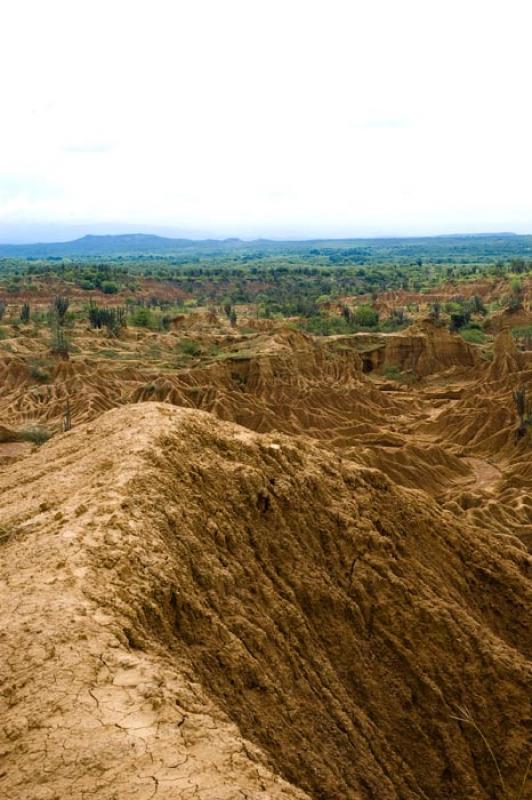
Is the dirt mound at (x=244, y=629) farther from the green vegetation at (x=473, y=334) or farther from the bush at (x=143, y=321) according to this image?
the bush at (x=143, y=321)

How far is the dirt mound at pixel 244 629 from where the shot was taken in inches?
203

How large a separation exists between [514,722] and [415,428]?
25335mm

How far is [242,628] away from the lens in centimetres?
796

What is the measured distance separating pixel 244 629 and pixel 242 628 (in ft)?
0.08

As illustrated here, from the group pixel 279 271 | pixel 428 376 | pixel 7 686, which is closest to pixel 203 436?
pixel 7 686

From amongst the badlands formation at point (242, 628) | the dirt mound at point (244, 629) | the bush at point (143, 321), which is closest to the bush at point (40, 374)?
the bush at point (143, 321)

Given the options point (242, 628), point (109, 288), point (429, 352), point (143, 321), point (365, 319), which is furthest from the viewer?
point (109, 288)

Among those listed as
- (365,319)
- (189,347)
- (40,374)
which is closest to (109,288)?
(365,319)

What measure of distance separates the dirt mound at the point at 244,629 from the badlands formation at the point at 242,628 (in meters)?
0.02

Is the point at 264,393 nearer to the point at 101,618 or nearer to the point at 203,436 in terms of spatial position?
the point at 203,436

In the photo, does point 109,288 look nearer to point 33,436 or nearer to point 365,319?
point 365,319

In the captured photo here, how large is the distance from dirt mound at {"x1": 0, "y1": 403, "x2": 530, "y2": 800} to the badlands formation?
0.07 feet

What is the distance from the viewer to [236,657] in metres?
7.49

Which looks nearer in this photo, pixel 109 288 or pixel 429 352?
pixel 429 352
